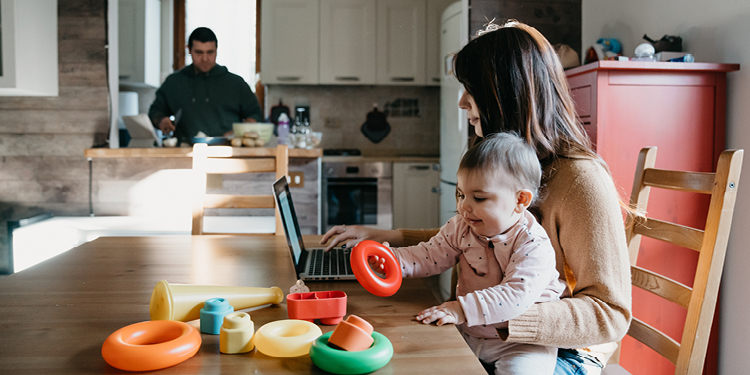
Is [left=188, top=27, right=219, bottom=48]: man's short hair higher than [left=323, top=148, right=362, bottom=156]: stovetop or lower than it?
higher

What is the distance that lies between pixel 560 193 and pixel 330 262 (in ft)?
1.91

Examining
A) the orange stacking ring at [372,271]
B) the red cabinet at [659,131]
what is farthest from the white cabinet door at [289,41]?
the orange stacking ring at [372,271]

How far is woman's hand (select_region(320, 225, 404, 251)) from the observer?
1.38 metres

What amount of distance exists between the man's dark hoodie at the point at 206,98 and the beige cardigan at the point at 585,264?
3237mm

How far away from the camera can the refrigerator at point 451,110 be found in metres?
3.17

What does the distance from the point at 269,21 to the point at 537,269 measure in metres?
4.00

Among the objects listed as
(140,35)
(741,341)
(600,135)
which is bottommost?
(741,341)

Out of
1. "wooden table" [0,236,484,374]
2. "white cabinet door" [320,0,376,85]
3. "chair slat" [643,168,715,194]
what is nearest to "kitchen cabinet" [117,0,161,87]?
"white cabinet door" [320,0,376,85]

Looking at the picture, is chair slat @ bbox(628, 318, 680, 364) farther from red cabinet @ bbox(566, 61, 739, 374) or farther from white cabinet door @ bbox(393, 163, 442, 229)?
white cabinet door @ bbox(393, 163, 442, 229)

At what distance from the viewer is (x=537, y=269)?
0.92 metres

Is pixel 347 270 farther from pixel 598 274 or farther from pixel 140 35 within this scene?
pixel 140 35

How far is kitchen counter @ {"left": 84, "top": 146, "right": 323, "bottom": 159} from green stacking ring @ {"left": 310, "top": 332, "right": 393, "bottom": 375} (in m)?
2.01

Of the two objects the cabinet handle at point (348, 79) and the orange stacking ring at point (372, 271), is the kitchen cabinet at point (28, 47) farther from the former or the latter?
the orange stacking ring at point (372, 271)

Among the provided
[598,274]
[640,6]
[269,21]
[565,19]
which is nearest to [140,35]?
[269,21]
